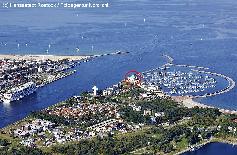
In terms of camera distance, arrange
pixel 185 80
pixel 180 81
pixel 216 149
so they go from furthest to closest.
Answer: pixel 185 80
pixel 180 81
pixel 216 149

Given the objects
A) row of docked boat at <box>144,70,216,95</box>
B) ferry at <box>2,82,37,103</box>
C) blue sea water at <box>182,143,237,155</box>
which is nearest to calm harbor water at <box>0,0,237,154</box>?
blue sea water at <box>182,143,237,155</box>

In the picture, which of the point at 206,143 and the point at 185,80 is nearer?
the point at 206,143

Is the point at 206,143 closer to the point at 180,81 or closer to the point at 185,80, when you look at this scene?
the point at 180,81

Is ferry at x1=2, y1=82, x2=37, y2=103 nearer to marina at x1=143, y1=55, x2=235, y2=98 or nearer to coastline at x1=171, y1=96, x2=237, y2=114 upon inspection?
marina at x1=143, y1=55, x2=235, y2=98

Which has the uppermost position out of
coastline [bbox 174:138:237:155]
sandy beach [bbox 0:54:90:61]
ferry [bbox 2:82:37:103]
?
sandy beach [bbox 0:54:90:61]

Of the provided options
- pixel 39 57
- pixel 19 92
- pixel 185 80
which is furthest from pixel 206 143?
pixel 39 57

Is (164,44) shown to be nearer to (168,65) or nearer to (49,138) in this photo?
(168,65)
